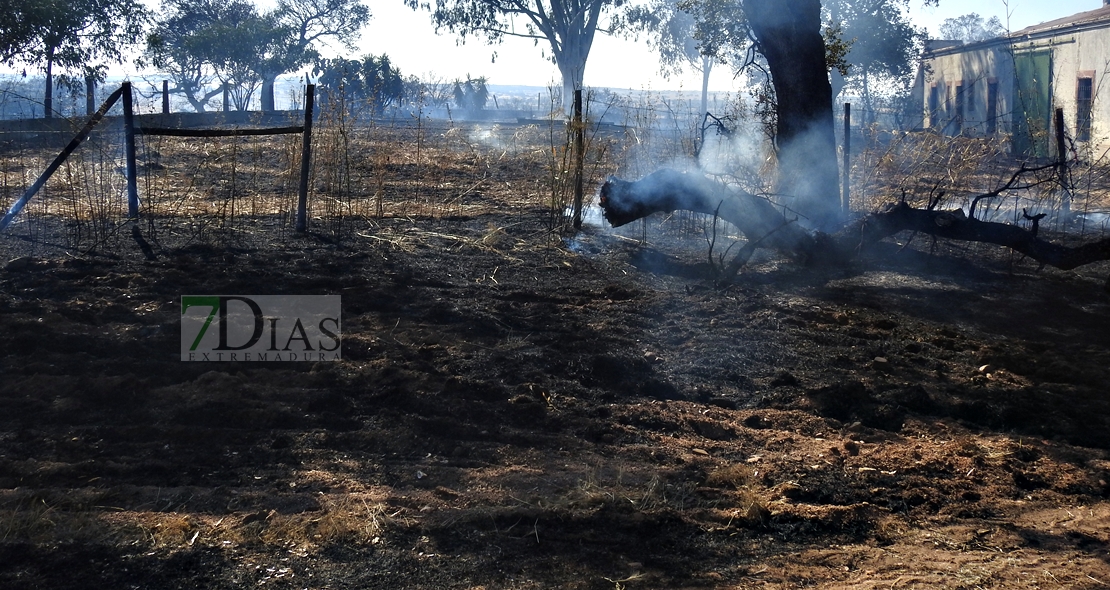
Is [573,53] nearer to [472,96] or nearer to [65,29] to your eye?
[472,96]

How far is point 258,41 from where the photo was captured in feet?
120

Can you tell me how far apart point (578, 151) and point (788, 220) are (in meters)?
2.73

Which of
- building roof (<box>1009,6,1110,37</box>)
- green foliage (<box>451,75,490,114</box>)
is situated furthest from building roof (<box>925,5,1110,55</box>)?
green foliage (<box>451,75,490,114</box>)

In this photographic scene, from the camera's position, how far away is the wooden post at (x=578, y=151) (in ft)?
32.2

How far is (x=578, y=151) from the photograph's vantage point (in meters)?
9.90

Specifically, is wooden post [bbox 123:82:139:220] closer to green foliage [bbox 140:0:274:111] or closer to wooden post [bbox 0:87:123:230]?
wooden post [bbox 0:87:123:230]

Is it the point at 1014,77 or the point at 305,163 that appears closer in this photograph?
the point at 305,163

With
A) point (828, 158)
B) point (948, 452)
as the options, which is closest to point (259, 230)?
point (828, 158)

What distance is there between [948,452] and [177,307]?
497cm

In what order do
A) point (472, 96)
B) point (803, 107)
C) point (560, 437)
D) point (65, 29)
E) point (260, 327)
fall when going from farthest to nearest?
point (472, 96) < point (65, 29) < point (803, 107) < point (260, 327) < point (560, 437)

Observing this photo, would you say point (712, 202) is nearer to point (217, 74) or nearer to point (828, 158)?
point (828, 158)

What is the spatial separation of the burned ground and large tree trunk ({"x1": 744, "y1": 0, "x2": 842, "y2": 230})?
264cm

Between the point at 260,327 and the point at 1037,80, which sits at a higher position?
the point at 1037,80

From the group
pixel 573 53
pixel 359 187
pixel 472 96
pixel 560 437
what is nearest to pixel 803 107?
pixel 359 187
